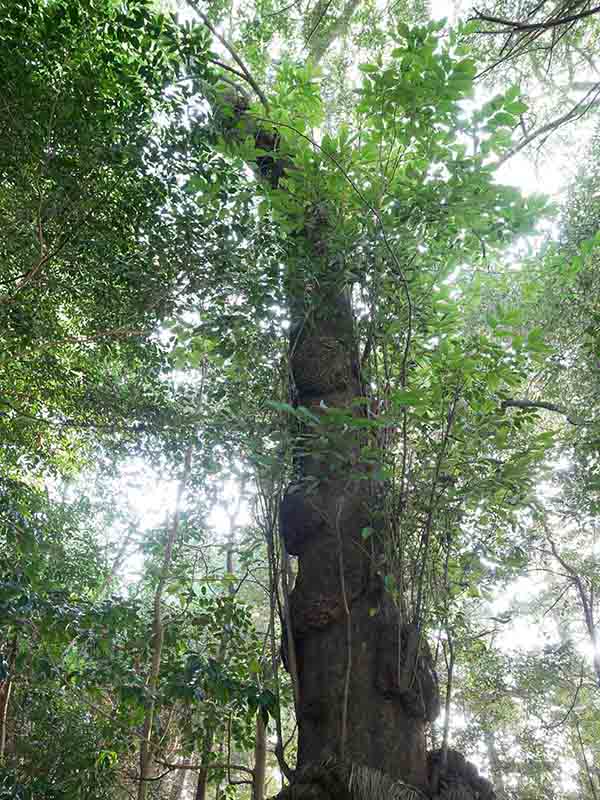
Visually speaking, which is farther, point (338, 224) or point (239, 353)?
point (239, 353)

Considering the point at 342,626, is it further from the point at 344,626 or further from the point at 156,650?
the point at 156,650

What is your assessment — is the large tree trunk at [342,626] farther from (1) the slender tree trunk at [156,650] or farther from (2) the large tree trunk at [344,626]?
(1) the slender tree trunk at [156,650]

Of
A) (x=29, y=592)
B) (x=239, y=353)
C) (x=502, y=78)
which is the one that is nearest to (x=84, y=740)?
(x=29, y=592)

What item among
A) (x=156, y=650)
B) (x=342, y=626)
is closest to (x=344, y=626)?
(x=342, y=626)

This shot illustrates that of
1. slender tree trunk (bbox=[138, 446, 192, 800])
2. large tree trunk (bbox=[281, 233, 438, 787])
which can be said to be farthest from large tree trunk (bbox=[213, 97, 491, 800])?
slender tree trunk (bbox=[138, 446, 192, 800])

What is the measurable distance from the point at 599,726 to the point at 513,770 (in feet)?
5.47

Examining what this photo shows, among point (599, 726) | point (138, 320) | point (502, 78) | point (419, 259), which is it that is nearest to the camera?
point (419, 259)

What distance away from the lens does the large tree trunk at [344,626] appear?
75.7 inches

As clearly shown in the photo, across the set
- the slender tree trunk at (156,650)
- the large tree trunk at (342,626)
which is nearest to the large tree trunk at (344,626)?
the large tree trunk at (342,626)

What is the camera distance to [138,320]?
10.6 feet

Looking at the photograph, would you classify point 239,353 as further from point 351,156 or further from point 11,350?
point 11,350

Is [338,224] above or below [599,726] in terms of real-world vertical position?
above

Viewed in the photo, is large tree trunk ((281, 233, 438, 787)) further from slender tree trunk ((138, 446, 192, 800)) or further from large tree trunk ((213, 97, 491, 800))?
slender tree trunk ((138, 446, 192, 800))

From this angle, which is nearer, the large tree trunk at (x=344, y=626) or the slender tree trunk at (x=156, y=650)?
the large tree trunk at (x=344, y=626)
